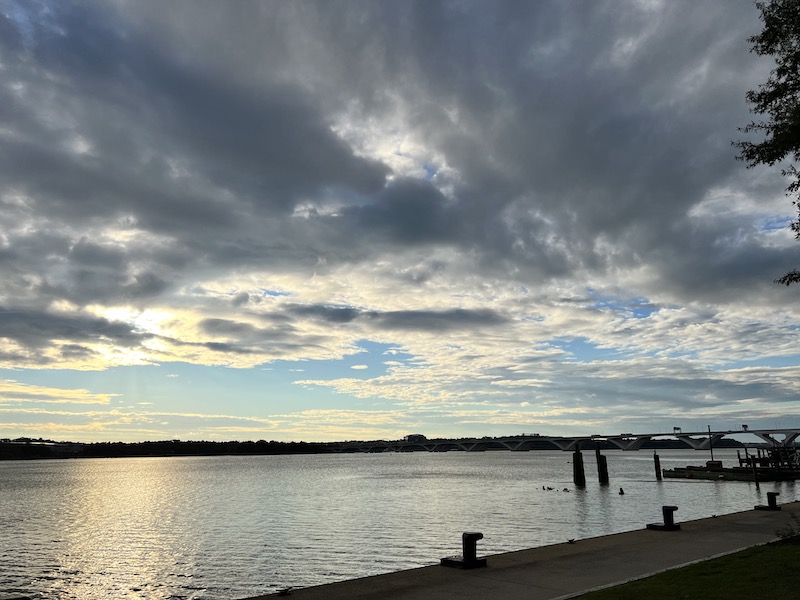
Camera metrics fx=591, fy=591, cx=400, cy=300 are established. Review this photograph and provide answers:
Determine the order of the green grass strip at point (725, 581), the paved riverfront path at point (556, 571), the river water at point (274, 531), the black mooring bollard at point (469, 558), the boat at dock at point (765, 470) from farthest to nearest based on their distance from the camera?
the boat at dock at point (765, 470), the river water at point (274, 531), the black mooring bollard at point (469, 558), the paved riverfront path at point (556, 571), the green grass strip at point (725, 581)

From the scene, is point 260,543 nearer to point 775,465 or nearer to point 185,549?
point 185,549

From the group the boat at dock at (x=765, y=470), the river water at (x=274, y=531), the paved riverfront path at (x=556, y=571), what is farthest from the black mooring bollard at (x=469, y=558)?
the boat at dock at (x=765, y=470)

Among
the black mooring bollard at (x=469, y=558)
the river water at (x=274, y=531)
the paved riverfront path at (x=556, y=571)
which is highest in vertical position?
the black mooring bollard at (x=469, y=558)

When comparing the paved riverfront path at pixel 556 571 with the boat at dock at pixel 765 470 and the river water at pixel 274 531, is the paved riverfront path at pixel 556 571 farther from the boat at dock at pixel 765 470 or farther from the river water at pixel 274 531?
the boat at dock at pixel 765 470

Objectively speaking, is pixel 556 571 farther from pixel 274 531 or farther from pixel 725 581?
pixel 274 531

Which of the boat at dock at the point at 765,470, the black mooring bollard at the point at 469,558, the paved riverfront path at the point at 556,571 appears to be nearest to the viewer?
the paved riverfront path at the point at 556,571

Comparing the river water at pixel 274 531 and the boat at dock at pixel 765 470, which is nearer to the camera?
the river water at pixel 274 531

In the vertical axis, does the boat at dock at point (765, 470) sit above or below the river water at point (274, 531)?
above

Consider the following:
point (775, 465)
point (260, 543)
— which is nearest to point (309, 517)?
point (260, 543)

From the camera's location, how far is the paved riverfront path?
632 inches

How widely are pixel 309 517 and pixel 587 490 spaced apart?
4993cm

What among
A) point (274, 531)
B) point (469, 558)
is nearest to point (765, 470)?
point (274, 531)

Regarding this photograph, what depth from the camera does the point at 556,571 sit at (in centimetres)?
1844

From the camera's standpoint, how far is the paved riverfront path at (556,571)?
632 inches
